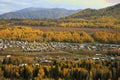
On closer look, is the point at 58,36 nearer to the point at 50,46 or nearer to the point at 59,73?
the point at 50,46

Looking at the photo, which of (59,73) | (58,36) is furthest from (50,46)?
(59,73)

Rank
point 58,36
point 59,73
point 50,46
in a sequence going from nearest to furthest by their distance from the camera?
point 59,73 < point 50,46 < point 58,36

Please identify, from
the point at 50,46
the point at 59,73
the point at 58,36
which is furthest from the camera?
the point at 58,36

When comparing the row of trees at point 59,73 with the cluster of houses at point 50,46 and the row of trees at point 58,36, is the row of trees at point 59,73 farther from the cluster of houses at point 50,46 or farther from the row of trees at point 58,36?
the row of trees at point 58,36

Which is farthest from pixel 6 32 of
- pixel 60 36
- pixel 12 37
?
pixel 60 36

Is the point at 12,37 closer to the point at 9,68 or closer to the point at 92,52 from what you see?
the point at 92,52

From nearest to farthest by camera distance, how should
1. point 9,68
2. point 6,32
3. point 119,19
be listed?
1. point 9,68
2. point 6,32
3. point 119,19

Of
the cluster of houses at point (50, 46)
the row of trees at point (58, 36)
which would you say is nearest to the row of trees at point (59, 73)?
the cluster of houses at point (50, 46)
